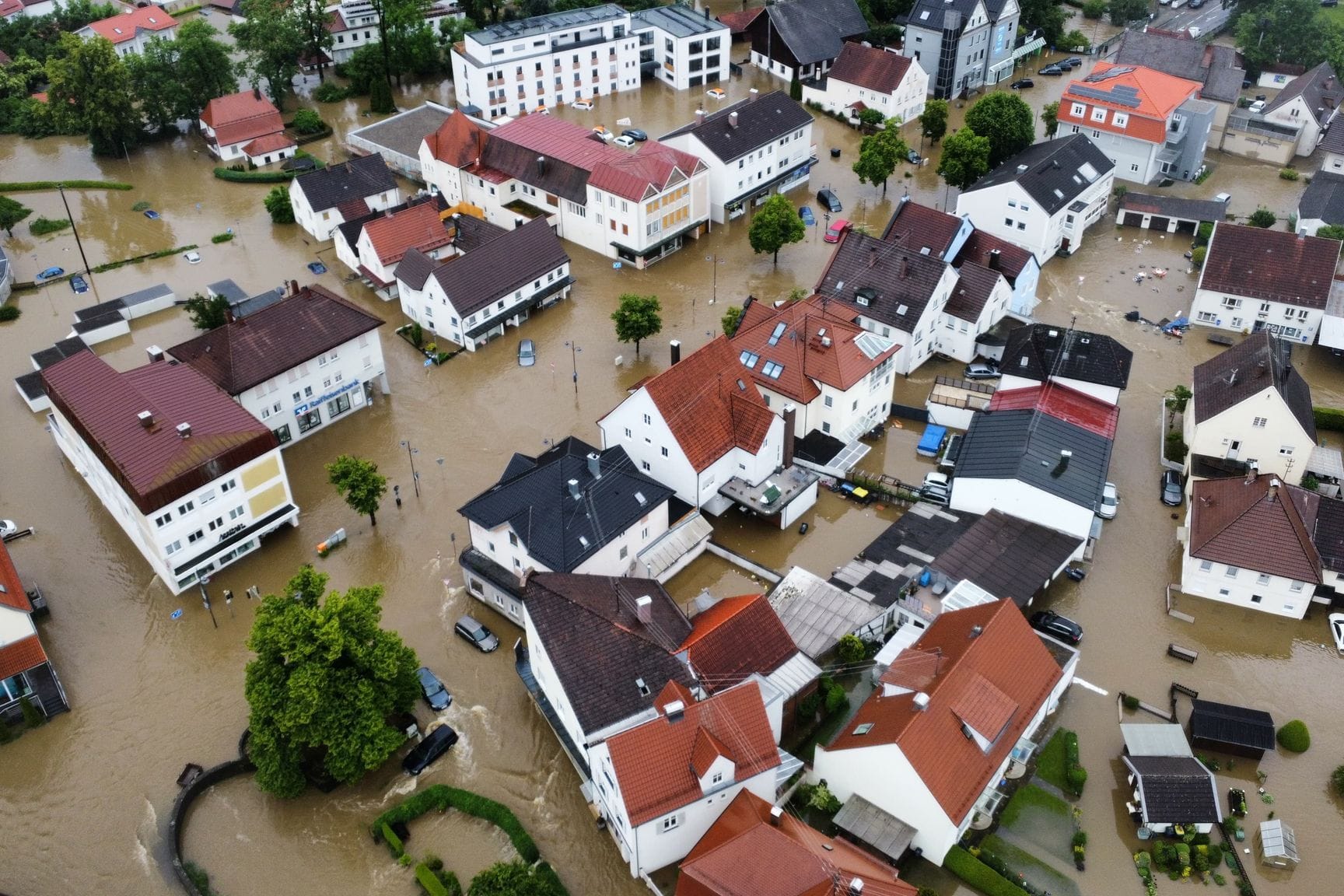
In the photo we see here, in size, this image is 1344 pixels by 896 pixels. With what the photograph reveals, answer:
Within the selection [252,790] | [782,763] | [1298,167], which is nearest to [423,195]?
[252,790]

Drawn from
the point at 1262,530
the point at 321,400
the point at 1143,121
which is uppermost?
the point at 1143,121

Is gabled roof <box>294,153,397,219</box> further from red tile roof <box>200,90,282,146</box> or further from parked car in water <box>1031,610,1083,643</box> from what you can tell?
parked car in water <box>1031,610,1083,643</box>

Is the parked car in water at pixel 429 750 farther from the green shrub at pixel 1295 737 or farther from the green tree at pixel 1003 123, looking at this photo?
the green tree at pixel 1003 123

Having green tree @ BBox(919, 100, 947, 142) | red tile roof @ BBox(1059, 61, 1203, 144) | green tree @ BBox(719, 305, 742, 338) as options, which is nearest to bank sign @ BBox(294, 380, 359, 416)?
green tree @ BBox(719, 305, 742, 338)

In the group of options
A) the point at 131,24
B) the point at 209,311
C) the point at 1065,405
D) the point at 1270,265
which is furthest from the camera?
the point at 131,24

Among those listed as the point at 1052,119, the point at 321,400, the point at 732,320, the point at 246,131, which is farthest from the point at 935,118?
the point at 246,131

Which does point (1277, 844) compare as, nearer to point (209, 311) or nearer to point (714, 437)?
point (714, 437)
